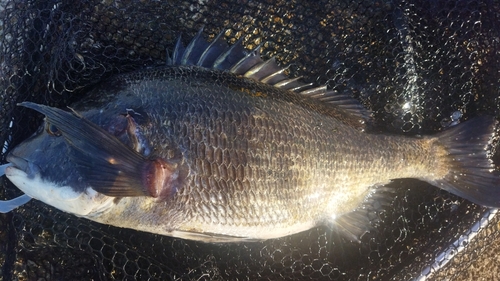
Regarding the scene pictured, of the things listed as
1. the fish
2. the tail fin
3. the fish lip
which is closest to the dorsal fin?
the fish

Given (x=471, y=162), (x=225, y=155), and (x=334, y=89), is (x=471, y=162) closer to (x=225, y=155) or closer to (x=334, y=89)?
(x=334, y=89)

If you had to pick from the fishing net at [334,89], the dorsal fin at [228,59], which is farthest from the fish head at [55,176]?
the dorsal fin at [228,59]

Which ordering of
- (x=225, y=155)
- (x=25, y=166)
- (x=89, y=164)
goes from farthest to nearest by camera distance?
(x=225, y=155) → (x=25, y=166) → (x=89, y=164)

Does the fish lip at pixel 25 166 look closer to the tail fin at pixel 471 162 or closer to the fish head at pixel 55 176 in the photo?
the fish head at pixel 55 176

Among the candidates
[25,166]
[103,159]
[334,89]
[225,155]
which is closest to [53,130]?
[25,166]

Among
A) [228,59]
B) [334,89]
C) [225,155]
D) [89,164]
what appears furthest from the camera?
[334,89]

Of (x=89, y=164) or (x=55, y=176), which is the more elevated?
(x=89, y=164)

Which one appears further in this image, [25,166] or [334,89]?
[334,89]

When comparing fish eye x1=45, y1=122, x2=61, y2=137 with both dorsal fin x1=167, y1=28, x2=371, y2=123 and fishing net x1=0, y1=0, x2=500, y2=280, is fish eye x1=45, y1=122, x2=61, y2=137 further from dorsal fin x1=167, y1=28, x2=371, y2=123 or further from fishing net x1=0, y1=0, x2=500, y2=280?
dorsal fin x1=167, y1=28, x2=371, y2=123

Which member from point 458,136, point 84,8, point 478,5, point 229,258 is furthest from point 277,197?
point 478,5
